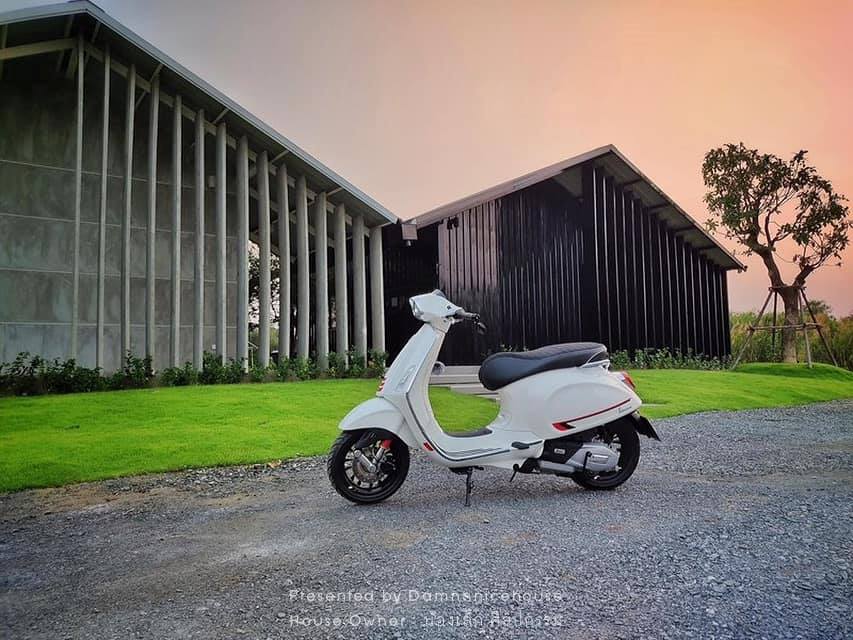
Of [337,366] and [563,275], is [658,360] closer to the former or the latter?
[563,275]

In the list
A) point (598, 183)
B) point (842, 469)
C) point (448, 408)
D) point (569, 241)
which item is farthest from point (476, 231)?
point (842, 469)

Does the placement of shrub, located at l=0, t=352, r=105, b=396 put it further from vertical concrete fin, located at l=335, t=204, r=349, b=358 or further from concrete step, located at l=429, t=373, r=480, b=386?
concrete step, located at l=429, t=373, r=480, b=386

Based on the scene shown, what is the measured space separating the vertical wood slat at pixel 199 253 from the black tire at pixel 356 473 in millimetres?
6934

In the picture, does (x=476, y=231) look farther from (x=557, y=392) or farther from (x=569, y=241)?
(x=557, y=392)

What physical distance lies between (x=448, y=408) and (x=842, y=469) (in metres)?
4.50

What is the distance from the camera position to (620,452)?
13.6 ft

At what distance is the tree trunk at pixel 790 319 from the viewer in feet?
56.9

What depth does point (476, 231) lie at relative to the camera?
12844 millimetres

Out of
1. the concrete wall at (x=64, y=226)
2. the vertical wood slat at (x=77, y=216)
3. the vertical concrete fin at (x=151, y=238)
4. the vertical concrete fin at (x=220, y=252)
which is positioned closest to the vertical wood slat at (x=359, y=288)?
the vertical concrete fin at (x=220, y=252)

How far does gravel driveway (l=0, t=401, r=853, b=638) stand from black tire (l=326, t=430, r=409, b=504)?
0.10m

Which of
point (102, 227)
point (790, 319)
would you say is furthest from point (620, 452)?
point (790, 319)

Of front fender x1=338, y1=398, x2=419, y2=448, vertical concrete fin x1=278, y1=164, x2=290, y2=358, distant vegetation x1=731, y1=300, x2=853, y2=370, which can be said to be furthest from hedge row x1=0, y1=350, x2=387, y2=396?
distant vegetation x1=731, y1=300, x2=853, y2=370

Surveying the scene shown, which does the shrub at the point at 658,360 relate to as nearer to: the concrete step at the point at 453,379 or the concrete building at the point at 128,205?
the concrete step at the point at 453,379

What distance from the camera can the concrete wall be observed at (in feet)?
33.6
